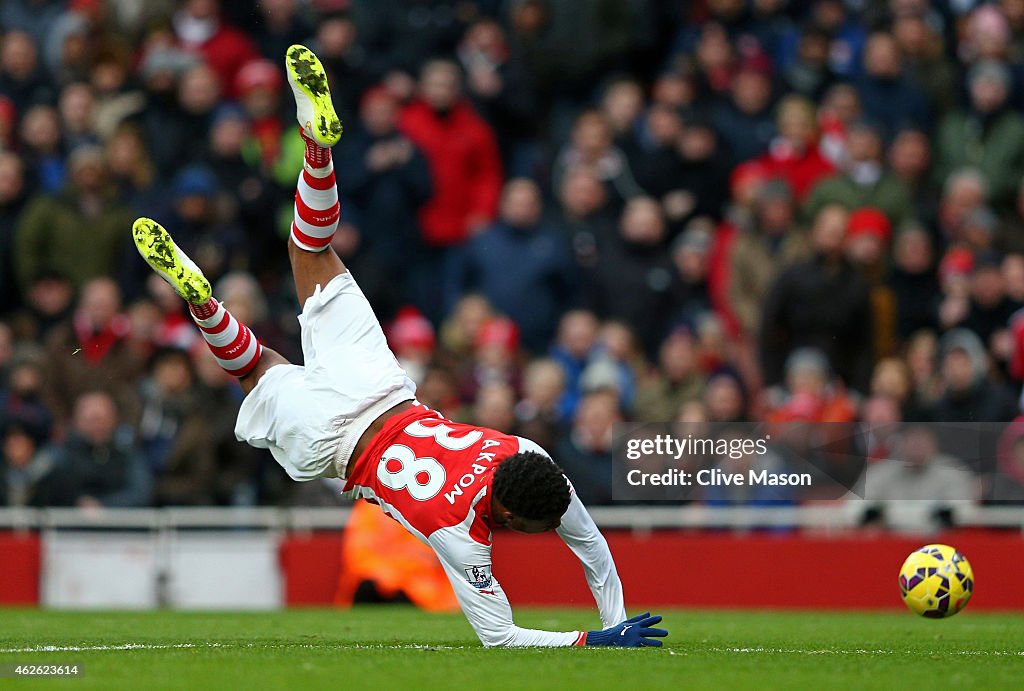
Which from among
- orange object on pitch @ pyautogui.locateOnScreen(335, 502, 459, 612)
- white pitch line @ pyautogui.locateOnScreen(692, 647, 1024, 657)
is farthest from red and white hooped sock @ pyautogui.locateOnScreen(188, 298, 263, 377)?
orange object on pitch @ pyautogui.locateOnScreen(335, 502, 459, 612)

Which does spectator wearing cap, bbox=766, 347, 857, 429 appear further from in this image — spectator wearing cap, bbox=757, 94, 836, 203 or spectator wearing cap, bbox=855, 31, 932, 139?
spectator wearing cap, bbox=855, 31, 932, 139

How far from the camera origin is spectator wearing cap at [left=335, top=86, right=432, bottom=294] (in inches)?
686

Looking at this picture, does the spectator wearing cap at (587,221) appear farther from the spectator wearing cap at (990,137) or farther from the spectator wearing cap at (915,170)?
A: the spectator wearing cap at (990,137)

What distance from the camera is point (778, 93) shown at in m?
17.9

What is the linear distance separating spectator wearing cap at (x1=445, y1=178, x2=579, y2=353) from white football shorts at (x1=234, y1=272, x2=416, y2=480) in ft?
21.5

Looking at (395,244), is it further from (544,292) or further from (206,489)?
(206,489)

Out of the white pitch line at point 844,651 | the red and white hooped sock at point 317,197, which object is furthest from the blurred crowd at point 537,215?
the red and white hooped sock at point 317,197

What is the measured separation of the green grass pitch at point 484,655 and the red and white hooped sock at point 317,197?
90.5 inches

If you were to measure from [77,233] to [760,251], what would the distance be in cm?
654

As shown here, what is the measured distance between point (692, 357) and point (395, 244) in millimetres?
3537

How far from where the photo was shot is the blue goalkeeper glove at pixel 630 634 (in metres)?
9.01

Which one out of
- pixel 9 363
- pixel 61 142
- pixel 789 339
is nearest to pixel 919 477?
pixel 789 339

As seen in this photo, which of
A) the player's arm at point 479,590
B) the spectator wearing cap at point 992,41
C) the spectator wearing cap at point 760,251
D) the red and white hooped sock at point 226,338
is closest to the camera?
the player's arm at point 479,590

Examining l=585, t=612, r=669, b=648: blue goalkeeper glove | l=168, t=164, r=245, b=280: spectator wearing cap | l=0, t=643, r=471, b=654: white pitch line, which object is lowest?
l=0, t=643, r=471, b=654: white pitch line
